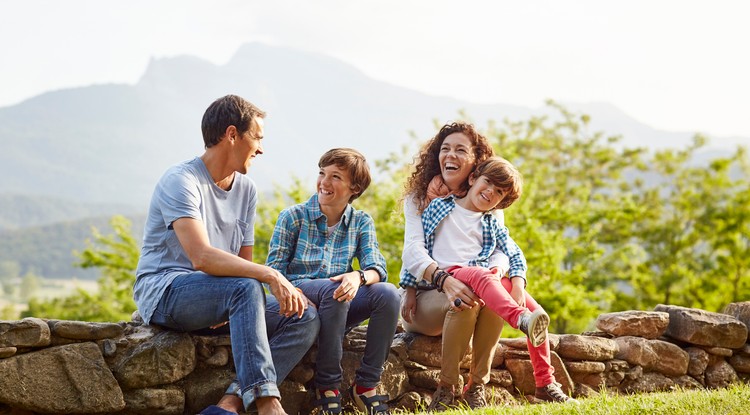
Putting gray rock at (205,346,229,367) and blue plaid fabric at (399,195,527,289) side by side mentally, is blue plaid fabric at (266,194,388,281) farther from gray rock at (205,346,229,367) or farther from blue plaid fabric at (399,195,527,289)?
gray rock at (205,346,229,367)

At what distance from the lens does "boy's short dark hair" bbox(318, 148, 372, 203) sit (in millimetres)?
4070

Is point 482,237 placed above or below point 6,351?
above

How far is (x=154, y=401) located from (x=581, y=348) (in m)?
2.72

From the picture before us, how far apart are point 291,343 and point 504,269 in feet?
4.45

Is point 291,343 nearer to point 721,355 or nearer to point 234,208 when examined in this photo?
point 234,208

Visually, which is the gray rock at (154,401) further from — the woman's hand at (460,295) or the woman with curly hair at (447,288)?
the woman's hand at (460,295)

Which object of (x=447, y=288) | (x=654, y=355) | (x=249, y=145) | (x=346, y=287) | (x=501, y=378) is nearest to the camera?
(x=346, y=287)

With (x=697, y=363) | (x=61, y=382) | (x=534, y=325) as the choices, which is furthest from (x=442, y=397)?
(x=697, y=363)

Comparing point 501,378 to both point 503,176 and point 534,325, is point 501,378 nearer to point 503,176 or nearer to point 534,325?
point 534,325

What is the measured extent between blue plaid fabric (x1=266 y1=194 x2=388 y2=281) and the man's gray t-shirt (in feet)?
0.76

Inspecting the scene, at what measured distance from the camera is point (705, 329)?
517 centimetres

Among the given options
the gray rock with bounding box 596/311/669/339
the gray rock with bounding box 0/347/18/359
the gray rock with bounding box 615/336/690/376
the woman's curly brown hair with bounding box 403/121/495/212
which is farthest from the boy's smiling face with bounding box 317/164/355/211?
the gray rock with bounding box 615/336/690/376

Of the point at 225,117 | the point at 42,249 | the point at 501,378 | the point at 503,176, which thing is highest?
the point at 225,117

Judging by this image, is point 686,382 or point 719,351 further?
point 719,351
